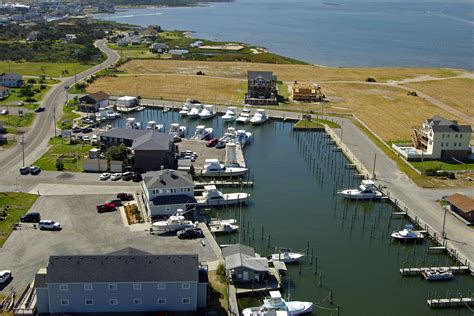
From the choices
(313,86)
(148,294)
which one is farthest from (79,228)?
(313,86)

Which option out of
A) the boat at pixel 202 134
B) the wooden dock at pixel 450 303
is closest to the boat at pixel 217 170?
the boat at pixel 202 134

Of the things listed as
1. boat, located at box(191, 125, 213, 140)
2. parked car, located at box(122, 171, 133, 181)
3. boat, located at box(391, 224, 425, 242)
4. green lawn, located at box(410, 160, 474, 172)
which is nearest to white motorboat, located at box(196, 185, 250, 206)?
parked car, located at box(122, 171, 133, 181)

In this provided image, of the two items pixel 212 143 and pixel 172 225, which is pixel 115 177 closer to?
pixel 172 225

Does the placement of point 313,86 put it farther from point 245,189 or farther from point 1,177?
point 1,177

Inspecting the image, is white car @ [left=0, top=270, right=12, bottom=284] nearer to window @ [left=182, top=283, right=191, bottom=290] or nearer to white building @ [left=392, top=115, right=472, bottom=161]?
window @ [left=182, top=283, right=191, bottom=290]

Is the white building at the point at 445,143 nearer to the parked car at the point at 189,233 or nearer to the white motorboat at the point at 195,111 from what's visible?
the parked car at the point at 189,233

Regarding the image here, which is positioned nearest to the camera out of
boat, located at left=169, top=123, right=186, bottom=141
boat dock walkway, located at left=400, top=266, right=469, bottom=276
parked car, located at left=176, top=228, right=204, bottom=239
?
boat dock walkway, located at left=400, top=266, right=469, bottom=276
